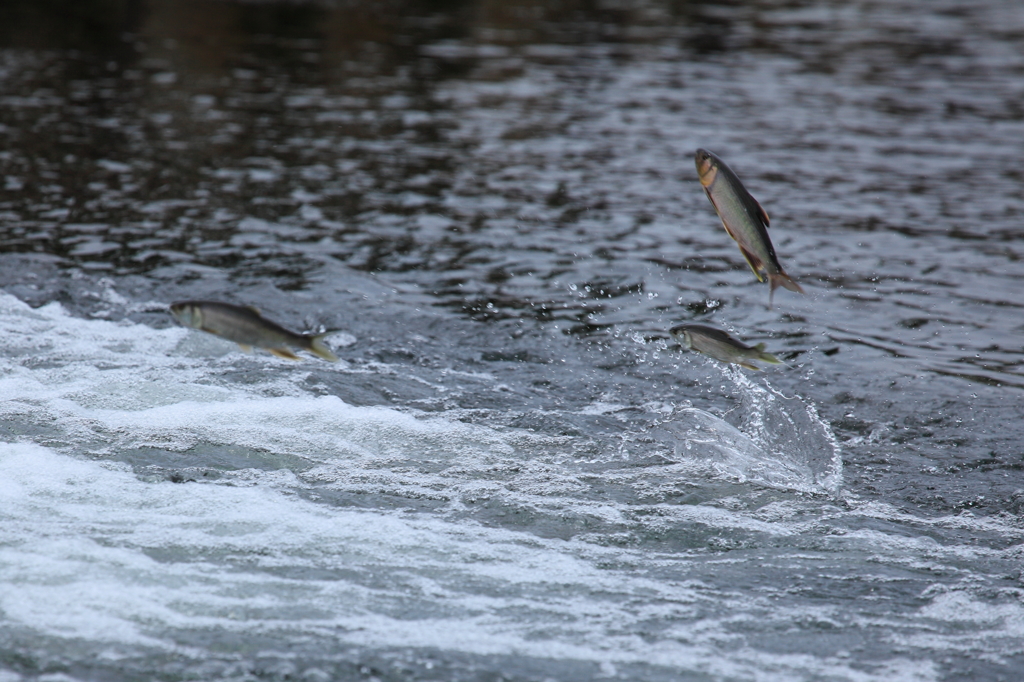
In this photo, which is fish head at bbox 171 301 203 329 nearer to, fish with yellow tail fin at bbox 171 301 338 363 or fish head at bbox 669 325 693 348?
fish with yellow tail fin at bbox 171 301 338 363

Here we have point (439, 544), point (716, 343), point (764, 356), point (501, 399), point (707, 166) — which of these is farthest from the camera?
point (501, 399)

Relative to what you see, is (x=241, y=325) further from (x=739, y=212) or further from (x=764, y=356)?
(x=764, y=356)

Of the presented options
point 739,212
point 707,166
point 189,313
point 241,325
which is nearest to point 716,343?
point 739,212

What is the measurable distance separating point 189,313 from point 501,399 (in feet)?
8.47

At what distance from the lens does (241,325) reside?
5172 mm

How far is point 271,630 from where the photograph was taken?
4.42 metres

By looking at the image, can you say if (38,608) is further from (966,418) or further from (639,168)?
(639,168)

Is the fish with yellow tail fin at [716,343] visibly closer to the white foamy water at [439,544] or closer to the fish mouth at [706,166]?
the white foamy water at [439,544]

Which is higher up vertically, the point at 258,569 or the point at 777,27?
the point at 777,27

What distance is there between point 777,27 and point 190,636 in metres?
25.7

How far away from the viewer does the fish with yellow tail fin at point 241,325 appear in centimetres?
514

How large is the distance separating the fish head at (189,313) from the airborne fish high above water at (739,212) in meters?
2.66

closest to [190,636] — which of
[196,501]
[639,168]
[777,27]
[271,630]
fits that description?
[271,630]

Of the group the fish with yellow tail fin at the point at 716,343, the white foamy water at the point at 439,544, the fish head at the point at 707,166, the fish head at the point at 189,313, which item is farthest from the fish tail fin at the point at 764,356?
the fish head at the point at 189,313
